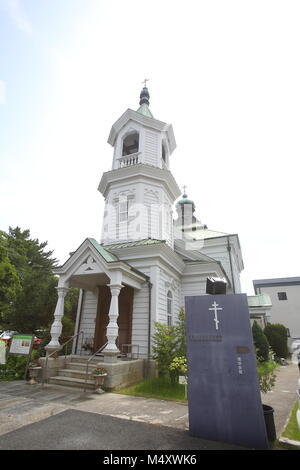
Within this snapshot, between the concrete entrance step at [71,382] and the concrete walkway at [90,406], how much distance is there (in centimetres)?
37

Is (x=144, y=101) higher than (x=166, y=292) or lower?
higher

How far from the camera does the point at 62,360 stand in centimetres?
950

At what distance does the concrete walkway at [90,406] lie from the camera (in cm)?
480

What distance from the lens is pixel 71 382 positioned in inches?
321

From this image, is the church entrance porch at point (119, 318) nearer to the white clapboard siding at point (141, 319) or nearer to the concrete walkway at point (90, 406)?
the white clapboard siding at point (141, 319)

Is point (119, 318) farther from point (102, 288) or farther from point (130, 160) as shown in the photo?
point (130, 160)

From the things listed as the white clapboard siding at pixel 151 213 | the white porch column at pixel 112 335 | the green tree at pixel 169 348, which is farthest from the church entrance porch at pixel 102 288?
the white clapboard siding at pixel 151 213

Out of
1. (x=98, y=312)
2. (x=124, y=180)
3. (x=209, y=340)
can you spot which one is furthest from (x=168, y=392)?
(x=124, y=180)

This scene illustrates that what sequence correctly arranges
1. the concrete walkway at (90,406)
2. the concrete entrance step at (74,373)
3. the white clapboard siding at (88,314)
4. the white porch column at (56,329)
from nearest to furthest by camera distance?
the concrete walkway at (90,406) → the concrete entrance step at (74,373) → the white porch column at (56,329) → the white clapboard siding at (88,314)

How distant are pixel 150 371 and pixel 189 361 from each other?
630 centimetres

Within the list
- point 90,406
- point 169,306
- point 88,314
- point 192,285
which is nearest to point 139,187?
point 192,285

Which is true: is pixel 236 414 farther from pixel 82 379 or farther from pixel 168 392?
pixel 82 379

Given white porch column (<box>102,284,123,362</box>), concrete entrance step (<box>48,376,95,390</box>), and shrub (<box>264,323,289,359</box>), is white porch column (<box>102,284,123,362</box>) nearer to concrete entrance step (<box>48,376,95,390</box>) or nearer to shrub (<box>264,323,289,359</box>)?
concrete entrance step (<box>48,376,95,390</box>)

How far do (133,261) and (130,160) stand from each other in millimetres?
7080
